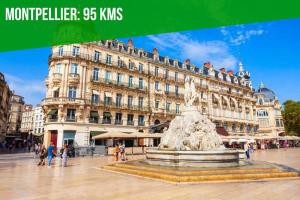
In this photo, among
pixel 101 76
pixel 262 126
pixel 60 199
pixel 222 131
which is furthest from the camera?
pixel 262 126

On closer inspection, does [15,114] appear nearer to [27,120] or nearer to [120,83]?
[27,120]

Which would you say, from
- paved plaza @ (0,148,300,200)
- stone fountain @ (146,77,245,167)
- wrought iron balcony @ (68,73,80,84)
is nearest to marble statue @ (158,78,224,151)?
stone fountain @ (146,77,245,167)

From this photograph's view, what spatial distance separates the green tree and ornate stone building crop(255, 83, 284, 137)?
12.4 meters

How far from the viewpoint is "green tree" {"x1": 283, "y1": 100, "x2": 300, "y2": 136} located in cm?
5125

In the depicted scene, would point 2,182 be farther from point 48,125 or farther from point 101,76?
point 101,76

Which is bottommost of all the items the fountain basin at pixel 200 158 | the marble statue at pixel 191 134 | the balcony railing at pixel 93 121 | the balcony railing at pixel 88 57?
the fountain basin at pixel 200 158

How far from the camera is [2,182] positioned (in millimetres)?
9664

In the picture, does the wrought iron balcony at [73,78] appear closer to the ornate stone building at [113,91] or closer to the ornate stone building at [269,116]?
the ornate stone building at [113,91]

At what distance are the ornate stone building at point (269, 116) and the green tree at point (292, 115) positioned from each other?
12420mm

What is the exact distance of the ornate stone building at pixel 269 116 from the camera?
6681 cm

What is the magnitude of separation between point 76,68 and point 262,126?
54279mm

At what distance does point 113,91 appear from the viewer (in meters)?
36.6

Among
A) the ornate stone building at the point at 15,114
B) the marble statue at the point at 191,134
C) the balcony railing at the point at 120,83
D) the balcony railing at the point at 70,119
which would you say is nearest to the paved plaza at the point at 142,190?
the marble statue at the point at 191,134

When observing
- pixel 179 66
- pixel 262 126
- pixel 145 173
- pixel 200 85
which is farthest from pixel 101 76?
pixel 262 126
